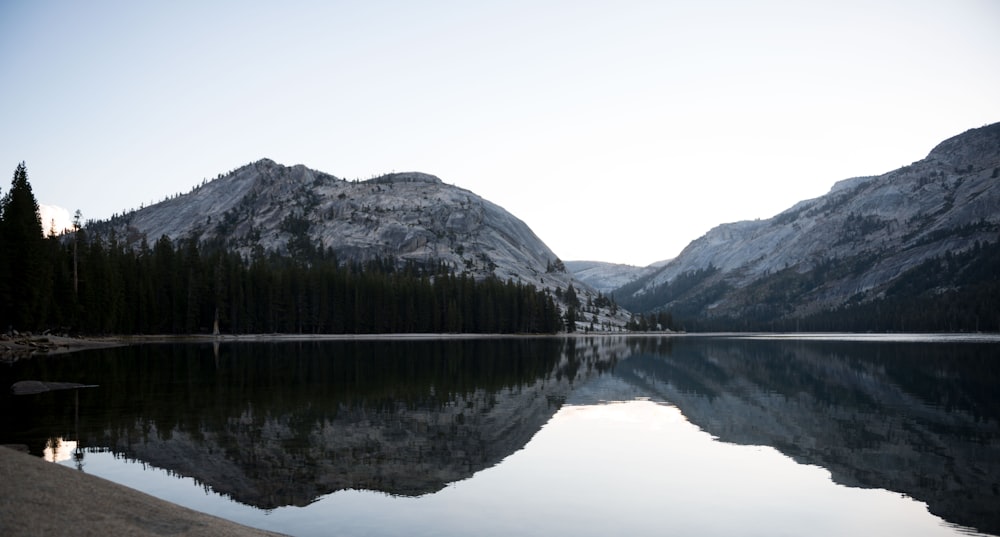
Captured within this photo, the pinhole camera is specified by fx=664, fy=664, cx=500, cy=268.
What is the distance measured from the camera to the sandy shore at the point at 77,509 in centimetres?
1384

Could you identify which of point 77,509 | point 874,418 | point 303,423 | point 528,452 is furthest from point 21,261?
point 874,418

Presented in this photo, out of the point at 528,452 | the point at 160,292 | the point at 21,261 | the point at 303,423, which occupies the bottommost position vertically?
the point at 528,452

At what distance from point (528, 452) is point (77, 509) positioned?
66.2 ft

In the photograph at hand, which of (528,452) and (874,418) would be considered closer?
(528,452)

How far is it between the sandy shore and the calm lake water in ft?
10.8

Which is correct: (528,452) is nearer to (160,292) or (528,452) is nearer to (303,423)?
(303,423)

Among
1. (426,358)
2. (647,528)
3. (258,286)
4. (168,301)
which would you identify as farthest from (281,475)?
(258,286)

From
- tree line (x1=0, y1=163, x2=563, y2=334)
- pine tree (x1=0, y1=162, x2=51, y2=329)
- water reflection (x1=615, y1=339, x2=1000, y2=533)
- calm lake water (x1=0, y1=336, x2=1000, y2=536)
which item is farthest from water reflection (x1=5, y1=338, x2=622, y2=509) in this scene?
tree line (x1=0, y1=163, x2=563, y2=334)

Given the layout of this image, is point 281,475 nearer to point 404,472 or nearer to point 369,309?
point 404,472

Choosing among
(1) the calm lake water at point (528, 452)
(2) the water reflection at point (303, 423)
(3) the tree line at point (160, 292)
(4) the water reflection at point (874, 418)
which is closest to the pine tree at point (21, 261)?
(3) the tree line at point (160, 292)

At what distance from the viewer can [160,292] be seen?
479 feet

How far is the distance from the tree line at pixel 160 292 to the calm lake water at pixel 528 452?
129ft

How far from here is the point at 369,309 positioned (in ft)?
630

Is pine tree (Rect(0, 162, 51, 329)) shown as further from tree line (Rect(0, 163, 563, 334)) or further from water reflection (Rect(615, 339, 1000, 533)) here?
water reflection (Rect(615, 339, 1000, 533))
